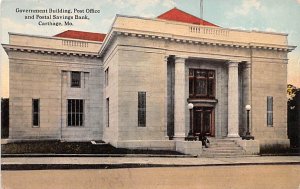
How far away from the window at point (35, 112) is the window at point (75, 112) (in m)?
1.92

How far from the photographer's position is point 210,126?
66.4 feet

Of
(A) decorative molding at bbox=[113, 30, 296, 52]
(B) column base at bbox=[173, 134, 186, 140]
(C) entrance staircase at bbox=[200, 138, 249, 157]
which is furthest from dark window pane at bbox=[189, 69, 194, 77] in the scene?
(C) entrance staircase at bbox=[200, 138, 249, 157]

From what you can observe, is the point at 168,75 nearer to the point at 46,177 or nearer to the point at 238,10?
the point at 238,10

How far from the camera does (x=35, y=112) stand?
63.4 ft

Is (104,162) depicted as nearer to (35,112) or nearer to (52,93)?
(35,112)

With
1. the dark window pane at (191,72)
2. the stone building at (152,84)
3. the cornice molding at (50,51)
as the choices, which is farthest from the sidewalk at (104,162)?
the cornice molding at (50,51)

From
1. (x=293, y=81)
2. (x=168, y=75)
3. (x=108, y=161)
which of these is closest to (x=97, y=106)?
(x=168, y=75)

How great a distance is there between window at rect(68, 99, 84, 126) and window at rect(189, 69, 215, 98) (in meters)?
6.49

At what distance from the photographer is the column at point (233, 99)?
19609mm

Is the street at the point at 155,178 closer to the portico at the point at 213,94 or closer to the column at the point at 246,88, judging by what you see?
the portico at the point at 213,94

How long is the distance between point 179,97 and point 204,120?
249 centimetres

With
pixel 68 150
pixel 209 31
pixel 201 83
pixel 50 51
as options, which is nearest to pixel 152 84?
pixel 201 83

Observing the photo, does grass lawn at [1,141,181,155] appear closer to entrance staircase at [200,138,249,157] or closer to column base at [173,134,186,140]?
column base at [173,134,186,140]

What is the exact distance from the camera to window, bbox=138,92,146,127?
1742cm
